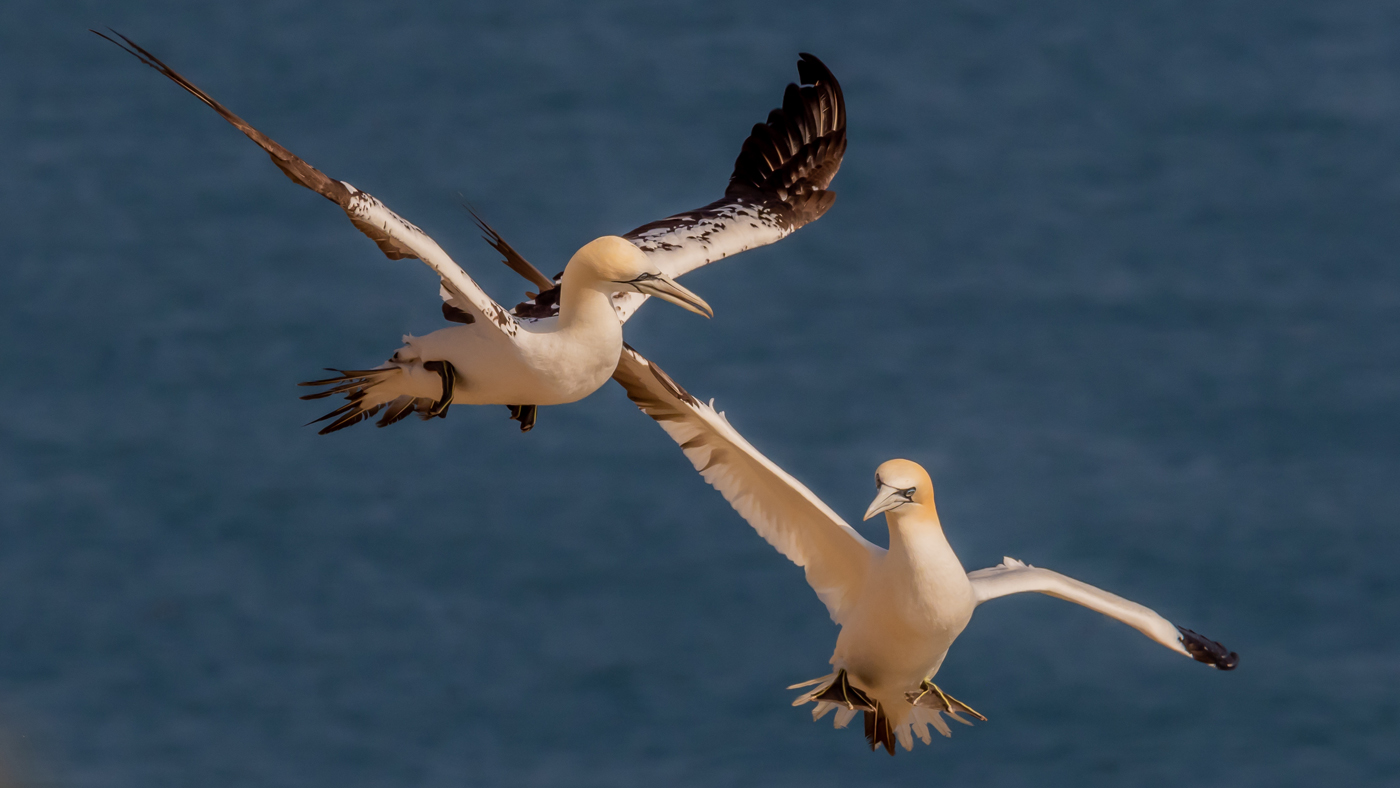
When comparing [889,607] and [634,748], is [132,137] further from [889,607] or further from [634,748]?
[889,607]

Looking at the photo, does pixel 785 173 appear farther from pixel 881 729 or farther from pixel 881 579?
pixel 881 729

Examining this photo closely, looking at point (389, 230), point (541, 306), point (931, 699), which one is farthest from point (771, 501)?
point (389, 230)

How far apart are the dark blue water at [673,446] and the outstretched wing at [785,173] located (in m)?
26.4

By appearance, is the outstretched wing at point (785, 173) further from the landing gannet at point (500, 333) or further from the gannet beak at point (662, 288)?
the gannet beak at point (662, 288)

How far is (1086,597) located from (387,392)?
20.2 ft

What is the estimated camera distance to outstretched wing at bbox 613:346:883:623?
20.6 metres

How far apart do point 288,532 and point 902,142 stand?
17824 mm

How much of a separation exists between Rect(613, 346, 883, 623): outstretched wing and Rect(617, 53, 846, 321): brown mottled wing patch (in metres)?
2.60

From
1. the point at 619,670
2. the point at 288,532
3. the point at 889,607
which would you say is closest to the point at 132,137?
the point at 288,532

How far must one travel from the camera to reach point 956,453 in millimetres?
53281

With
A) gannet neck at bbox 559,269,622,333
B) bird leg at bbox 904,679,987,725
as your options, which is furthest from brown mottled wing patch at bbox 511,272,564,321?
bird leg at bbox 904,679,987,725

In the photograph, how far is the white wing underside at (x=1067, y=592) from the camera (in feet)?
65.7

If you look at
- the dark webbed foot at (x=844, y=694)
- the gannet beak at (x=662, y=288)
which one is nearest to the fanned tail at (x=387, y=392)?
the gannet beak at (x=662, y=288)

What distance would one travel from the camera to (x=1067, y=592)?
2012 centimetres
